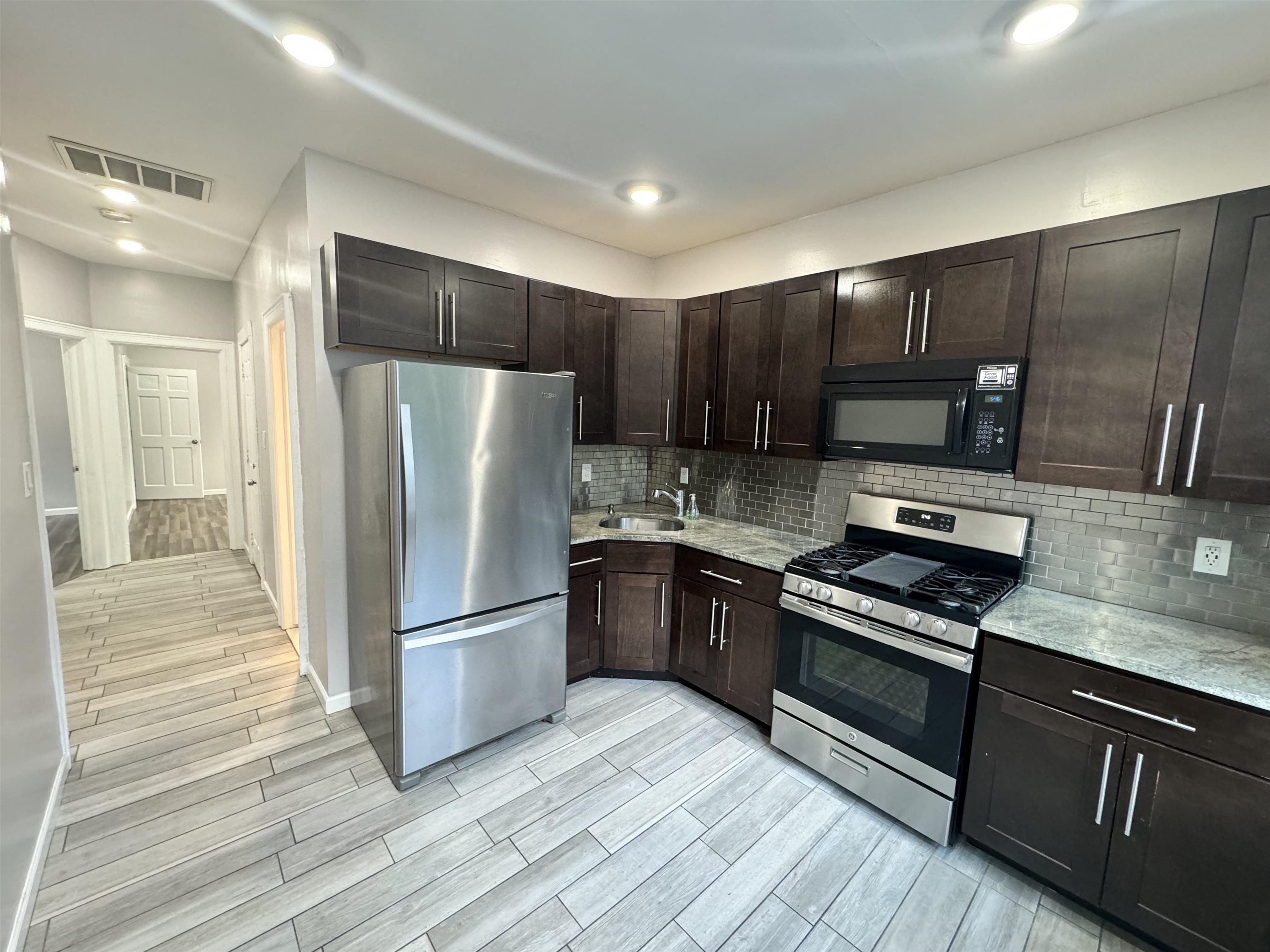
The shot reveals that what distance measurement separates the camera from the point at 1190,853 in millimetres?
1443

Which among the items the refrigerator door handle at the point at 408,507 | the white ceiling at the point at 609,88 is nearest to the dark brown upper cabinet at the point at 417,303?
the white ceiling at the point at 609,88

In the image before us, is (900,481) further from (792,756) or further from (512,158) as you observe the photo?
(512,158)

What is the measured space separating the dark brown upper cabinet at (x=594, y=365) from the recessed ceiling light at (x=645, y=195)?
0.55 m

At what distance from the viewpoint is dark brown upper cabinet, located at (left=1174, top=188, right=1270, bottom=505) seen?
1.49 m

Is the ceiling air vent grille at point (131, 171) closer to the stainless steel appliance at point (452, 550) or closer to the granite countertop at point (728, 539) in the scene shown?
the stainless steel appliance at point (452, 550)

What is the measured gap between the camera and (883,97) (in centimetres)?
180

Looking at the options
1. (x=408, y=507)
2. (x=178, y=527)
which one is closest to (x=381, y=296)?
(x=408, y=507)

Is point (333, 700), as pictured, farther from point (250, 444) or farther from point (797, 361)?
point (797, 361)

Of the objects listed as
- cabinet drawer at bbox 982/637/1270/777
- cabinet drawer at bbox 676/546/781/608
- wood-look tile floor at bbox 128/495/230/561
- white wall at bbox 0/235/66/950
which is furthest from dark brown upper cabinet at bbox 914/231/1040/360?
wood-look tile floor at bbox 128/495/230/561

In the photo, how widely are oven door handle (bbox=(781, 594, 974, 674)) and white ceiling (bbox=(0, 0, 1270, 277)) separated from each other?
192 cm

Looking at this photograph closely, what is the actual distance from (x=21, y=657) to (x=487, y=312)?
2.13 meters

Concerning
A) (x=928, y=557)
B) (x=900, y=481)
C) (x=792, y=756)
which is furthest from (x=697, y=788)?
(x=900, y=481)

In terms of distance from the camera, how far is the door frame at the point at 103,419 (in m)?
4.34

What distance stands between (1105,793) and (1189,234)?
1.74m
